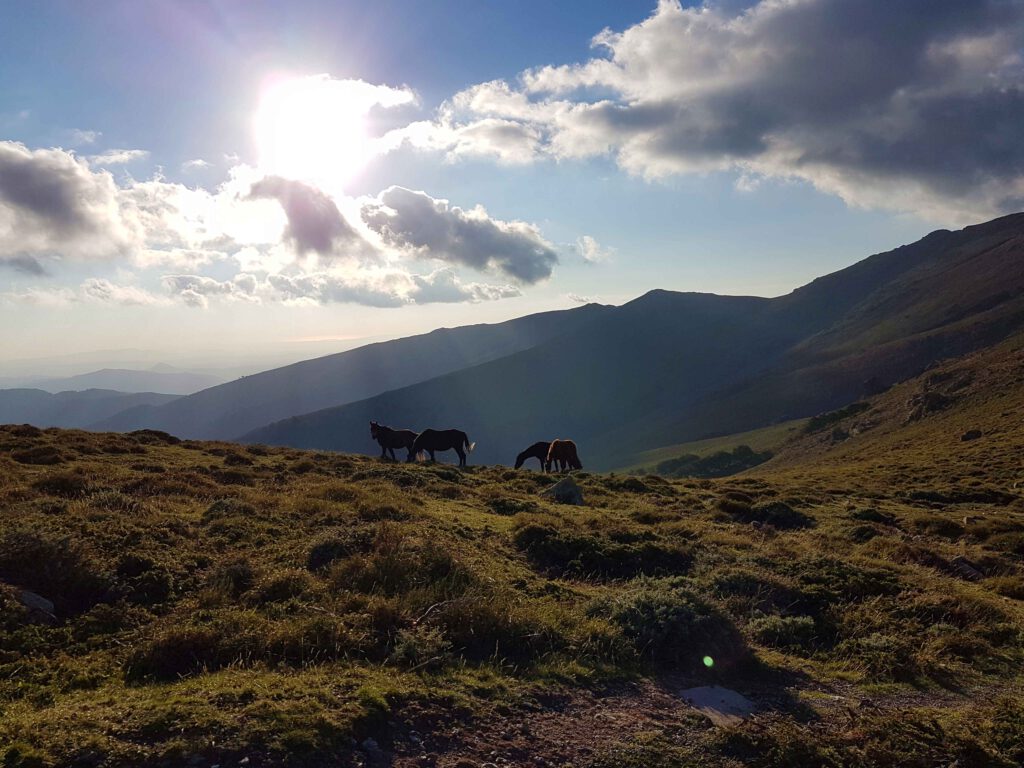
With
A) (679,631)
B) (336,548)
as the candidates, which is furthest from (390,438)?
(679,631)

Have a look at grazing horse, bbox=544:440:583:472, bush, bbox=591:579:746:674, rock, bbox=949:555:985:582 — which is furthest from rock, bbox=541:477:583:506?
bush, bbox=591:579:746:674

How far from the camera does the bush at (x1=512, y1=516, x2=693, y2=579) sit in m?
13.1

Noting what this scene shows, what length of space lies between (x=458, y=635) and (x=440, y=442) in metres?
26.2

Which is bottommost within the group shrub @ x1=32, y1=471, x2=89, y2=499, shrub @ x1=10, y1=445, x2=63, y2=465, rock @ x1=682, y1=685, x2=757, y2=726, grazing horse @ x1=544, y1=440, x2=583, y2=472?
grazing horse @ x1=544, y1=440, x2=583, y2=472

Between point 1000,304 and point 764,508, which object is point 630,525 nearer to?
point 764,508

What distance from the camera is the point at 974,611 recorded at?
36.8 feet

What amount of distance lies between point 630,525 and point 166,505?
39.1 ft

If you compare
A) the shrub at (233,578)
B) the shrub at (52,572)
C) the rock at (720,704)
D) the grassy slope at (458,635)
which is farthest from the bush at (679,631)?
the shrub at (52,572)

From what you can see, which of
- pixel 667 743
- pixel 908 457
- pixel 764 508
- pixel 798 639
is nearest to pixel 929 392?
pixel 908 457

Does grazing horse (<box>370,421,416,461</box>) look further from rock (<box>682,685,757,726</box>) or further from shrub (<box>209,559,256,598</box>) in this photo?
rock (<box>682,685,757,726</box>)

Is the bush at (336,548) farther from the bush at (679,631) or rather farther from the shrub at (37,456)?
the shrub at (37,456)

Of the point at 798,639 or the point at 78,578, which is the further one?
the point at 798,639

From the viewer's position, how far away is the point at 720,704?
7.55m

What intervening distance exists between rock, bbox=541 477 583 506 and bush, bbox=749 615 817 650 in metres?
11.9
